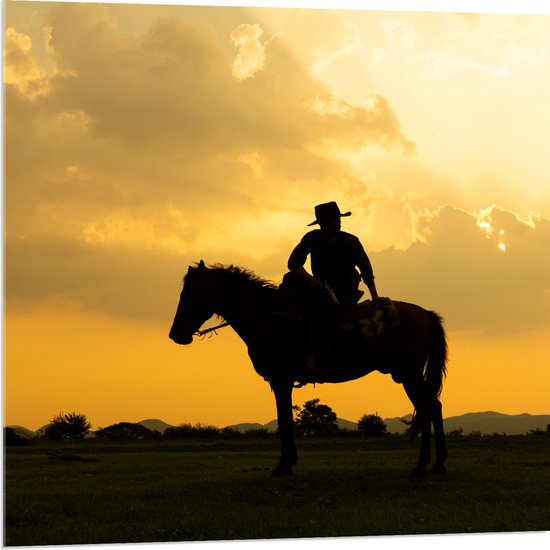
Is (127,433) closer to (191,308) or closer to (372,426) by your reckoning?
(372,426)

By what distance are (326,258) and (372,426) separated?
10390 mm

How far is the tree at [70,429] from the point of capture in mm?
20781

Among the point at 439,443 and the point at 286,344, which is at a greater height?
the point at 286,344

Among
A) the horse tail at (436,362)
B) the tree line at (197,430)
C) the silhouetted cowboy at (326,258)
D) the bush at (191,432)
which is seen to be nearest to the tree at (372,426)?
the tree line at (197,430)

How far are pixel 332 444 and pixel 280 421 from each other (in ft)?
21.4

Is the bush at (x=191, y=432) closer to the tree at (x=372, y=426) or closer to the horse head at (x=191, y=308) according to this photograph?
the tree at (x=372, y=426)

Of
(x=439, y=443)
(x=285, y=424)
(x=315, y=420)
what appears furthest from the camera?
(x=315, y=420)

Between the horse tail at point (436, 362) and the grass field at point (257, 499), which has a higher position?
the horse tail at point (436, 362)

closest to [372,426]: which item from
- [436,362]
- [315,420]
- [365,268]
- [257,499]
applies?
[315,420]

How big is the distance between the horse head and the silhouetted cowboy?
4.57 feet

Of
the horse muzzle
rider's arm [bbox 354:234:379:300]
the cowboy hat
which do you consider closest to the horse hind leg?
rider's arm [bbox 354:234:379:300]

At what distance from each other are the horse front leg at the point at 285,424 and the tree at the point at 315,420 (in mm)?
6203

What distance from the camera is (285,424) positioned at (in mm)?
13031

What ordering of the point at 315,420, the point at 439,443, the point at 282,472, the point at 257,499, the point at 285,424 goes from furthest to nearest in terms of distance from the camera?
the point at 315,420 → the point at 439,443 → the point at 285,424 → the point at 282,472 → the point at 257,499
